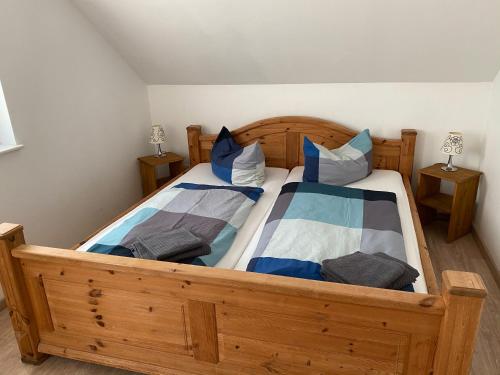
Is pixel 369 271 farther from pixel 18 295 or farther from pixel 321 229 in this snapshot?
pixel 18 295

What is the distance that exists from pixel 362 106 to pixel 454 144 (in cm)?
70

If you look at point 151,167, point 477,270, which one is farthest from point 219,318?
point 151,167

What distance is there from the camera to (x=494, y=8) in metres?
2.19

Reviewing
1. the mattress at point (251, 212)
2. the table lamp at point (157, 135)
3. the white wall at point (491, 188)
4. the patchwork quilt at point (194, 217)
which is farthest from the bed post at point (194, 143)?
the white wall at point (491, 188)

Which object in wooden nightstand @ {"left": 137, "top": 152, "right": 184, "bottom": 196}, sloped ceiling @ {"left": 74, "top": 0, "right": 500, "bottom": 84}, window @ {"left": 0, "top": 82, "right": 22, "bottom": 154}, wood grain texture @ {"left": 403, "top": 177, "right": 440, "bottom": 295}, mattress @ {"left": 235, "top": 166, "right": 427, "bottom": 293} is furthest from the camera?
wooden nightstand @ {"left": 137, "top": 152, "right": 184, "bottom": 196}

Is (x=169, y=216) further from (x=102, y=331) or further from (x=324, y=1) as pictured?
(x=324, y=1)

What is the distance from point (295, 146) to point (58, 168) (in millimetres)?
1730

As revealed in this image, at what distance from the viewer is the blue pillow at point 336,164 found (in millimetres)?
2766

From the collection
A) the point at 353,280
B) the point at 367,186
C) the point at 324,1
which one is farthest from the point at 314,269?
the point at 324,1

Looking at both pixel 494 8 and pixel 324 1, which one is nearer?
pixel 494 8

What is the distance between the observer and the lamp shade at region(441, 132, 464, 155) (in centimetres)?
276

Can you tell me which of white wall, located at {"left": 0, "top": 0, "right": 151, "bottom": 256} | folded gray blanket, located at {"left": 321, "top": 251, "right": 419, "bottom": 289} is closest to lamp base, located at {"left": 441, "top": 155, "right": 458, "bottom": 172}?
folded gray blanket, located at {"left": 321, "top": 251, "right": 419, "bottom": 289}

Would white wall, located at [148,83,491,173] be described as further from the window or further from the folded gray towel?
the folded gray towel

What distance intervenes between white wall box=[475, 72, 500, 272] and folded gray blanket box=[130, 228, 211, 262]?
6.14 feet
